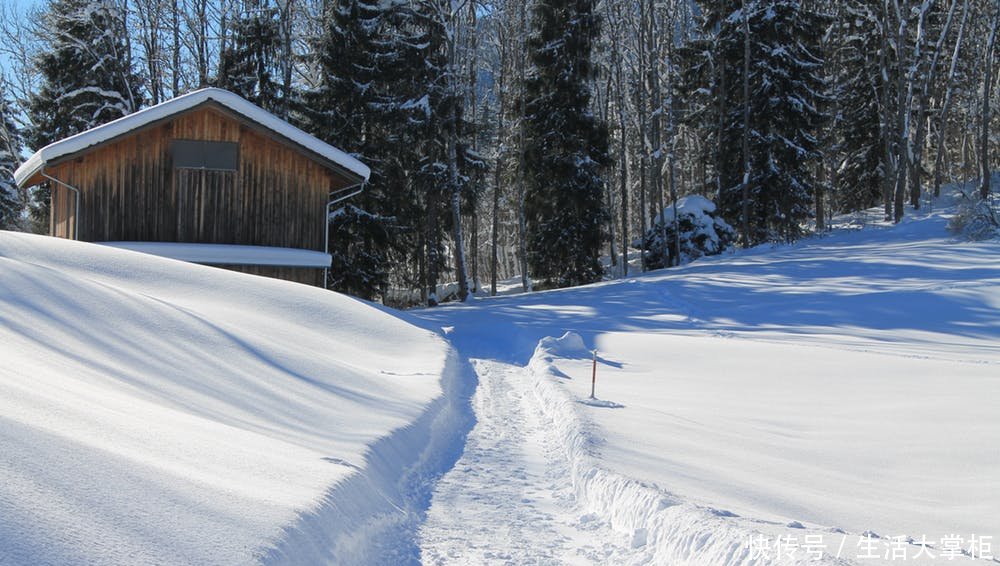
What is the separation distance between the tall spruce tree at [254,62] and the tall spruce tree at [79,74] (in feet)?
13.8

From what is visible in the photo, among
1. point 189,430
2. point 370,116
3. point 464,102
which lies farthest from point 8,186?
point 189,430

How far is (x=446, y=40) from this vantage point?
28.4 m

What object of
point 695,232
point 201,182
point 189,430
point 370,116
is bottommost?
point 189,430

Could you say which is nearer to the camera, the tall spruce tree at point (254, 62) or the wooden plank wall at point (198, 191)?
the wooden plank wall at point (198, 191)

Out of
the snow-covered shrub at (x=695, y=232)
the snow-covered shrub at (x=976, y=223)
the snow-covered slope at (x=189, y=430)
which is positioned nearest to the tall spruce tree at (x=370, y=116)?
the snow-covered shrub at (x=695, y=232)

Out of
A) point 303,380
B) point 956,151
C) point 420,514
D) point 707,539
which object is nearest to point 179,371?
point 303,380

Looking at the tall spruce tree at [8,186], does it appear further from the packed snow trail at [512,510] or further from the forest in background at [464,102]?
the packed snow trail at [512,510]

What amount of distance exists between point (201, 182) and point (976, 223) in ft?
76.0

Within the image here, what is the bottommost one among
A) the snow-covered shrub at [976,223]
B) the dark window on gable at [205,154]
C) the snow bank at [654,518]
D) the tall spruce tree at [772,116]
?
the snow bank at [654,518]

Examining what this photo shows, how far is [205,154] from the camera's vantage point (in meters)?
18.5

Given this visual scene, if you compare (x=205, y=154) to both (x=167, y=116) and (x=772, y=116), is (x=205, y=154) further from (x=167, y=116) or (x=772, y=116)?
(x=772, y=116)

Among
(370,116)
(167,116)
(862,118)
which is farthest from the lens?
(862,118)

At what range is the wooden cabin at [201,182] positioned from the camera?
58.4ft

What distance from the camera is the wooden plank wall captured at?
17891 mm
